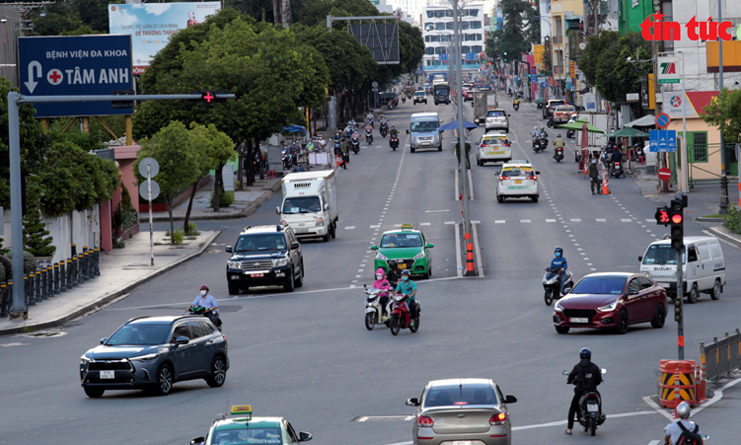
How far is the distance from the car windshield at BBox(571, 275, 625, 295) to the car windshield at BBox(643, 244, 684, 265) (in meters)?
5.12

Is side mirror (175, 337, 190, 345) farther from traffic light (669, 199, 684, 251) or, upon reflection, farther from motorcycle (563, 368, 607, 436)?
traffic light (669, 199, 684, 251)

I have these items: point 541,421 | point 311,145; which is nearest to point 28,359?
point 541,421

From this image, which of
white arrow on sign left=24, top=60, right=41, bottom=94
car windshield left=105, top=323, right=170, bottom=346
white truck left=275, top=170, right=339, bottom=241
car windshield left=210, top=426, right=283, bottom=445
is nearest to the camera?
car windshield left=210, top=426, right=283, bottom=445

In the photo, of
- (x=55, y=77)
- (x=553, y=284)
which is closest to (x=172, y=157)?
(x=55, y=77)

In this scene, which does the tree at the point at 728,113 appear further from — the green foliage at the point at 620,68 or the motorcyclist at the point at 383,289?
the green foliage at the point at 620,68

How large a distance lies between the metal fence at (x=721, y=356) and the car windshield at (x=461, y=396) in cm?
650

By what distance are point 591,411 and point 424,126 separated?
6717 centimetres

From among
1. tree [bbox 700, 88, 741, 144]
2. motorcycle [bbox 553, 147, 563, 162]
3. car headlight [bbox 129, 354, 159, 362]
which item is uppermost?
tree [bbox 700, 88, 741, 144]

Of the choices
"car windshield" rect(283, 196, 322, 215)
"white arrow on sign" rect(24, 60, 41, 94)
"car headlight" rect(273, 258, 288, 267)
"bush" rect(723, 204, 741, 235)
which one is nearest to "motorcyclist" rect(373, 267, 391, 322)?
"car headlight" rect(273, 258, 288, 267)

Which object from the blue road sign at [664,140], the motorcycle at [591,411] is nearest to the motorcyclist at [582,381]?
the motorcycle at [591,411]

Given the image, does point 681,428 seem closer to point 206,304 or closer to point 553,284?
point 206,304

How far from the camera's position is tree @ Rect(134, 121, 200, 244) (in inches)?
1773

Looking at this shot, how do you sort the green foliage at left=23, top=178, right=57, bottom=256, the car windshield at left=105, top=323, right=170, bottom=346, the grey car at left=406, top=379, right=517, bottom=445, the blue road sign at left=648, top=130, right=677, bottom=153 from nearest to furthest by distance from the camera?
1. the grey car at left=406, top=379, right=517, bottom=445
2. the car windshield at left=105, top=323, right=170, bottom=346
3. the green foliage at left=23, top=178, right=57, bottom=256
4. the blue road sign at left=648, top=130, right=677, bottom=153

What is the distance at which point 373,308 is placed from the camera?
26375mm
